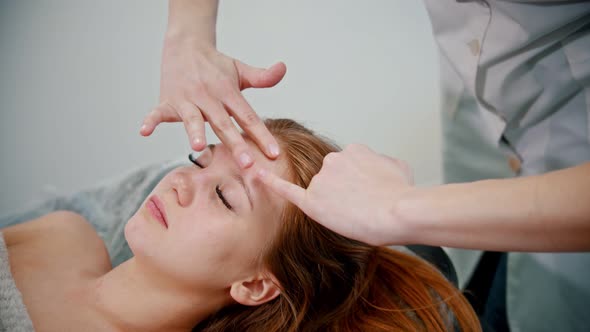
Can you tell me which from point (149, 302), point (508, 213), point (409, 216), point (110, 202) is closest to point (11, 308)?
point (149, 302)

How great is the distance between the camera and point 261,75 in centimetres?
97

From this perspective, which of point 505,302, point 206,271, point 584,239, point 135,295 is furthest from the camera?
point 505,302

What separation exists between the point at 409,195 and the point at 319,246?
41 centimetres

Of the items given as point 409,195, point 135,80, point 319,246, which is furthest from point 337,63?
point 409,195

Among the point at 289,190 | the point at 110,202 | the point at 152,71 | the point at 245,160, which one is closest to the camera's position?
the point at 289,190

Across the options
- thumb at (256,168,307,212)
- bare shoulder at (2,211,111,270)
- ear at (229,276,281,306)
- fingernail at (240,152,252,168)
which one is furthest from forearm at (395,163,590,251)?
bare shoulder at (2,211,111,270)

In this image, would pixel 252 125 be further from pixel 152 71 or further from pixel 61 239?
pixel 152 71

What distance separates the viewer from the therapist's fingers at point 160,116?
87 cm

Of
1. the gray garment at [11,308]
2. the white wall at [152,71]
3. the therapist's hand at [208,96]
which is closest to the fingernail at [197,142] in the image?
the therapist's hand at [208,96]

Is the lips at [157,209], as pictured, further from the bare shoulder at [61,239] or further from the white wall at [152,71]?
the white wall at [152,71]

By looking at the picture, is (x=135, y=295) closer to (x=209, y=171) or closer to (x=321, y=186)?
(x=209, y=171)

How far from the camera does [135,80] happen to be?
179 centimetres

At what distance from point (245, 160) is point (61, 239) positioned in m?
0.62

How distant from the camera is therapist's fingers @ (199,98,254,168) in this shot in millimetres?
829
